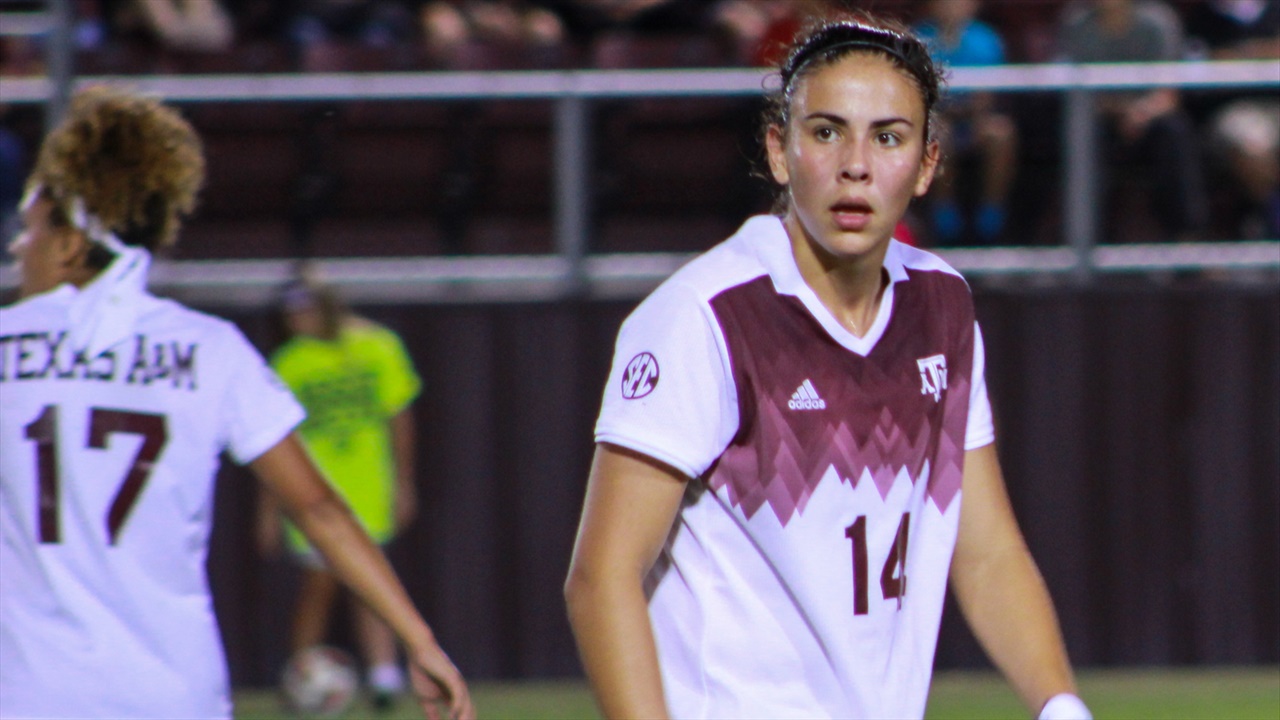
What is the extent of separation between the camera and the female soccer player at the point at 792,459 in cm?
265

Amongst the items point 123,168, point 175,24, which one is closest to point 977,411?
point 123,168

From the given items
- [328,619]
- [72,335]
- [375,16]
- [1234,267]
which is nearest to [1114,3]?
[1234,267]

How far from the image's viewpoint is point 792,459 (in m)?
2.75

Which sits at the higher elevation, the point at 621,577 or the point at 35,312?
the point at 35,312

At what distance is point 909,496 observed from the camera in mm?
2863

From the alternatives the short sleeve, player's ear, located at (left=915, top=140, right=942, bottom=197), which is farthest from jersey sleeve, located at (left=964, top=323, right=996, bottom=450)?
the short sleeve

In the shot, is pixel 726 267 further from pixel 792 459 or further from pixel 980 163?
pixel 980 163

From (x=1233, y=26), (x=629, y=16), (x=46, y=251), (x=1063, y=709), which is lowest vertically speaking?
(x=1063, y=709)

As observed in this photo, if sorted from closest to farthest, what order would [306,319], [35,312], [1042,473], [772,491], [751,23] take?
[772,491] → [35,312] → [306,319] → [1042,473] → [751,23]

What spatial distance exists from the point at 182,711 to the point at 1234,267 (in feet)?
23.7

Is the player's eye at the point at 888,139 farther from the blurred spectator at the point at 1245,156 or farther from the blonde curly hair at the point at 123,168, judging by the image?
the blurred spectator at the point at 1245,156

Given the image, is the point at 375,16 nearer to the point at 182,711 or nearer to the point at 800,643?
the point at 182,711

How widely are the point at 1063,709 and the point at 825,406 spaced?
→ 55 centimetres

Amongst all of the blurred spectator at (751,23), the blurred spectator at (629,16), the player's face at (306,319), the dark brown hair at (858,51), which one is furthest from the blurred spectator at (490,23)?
the dark brown hair at (858,51)
